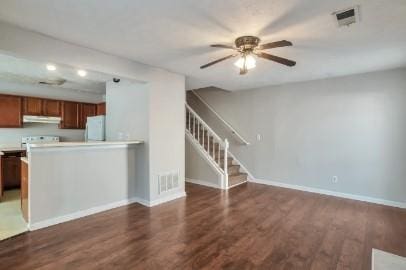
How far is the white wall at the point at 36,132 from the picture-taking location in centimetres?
520

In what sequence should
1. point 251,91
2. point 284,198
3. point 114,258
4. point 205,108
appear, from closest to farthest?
point 114,258, point 284,198, point 251,91, point 205,108

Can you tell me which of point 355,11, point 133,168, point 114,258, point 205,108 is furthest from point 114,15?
point 205,108

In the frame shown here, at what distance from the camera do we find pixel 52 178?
10.1ft

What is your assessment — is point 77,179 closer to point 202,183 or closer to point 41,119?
point 202,183

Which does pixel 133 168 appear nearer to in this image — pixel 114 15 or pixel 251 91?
pixel 114 15

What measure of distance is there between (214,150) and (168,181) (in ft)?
5.75

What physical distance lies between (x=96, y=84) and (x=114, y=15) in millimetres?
3209

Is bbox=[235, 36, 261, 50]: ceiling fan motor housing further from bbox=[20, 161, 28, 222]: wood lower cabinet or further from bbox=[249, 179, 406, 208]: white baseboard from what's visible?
bbox=[249, 179, 406, 208]: white baseboard

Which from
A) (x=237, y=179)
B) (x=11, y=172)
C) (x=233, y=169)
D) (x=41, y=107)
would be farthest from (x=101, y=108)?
(x=237, y=179)

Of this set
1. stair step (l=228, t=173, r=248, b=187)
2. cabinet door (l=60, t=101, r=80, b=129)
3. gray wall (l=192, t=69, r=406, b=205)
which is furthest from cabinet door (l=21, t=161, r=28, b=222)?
gray wall (l=192, t=69, r=406, b=205)

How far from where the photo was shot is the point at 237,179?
5.45m

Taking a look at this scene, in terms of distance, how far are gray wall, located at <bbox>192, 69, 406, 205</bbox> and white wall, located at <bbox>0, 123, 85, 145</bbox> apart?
4331 millimetres

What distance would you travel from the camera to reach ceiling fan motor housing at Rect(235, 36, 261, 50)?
2512mm

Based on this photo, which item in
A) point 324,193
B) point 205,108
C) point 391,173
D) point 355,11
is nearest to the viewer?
point 355,11
